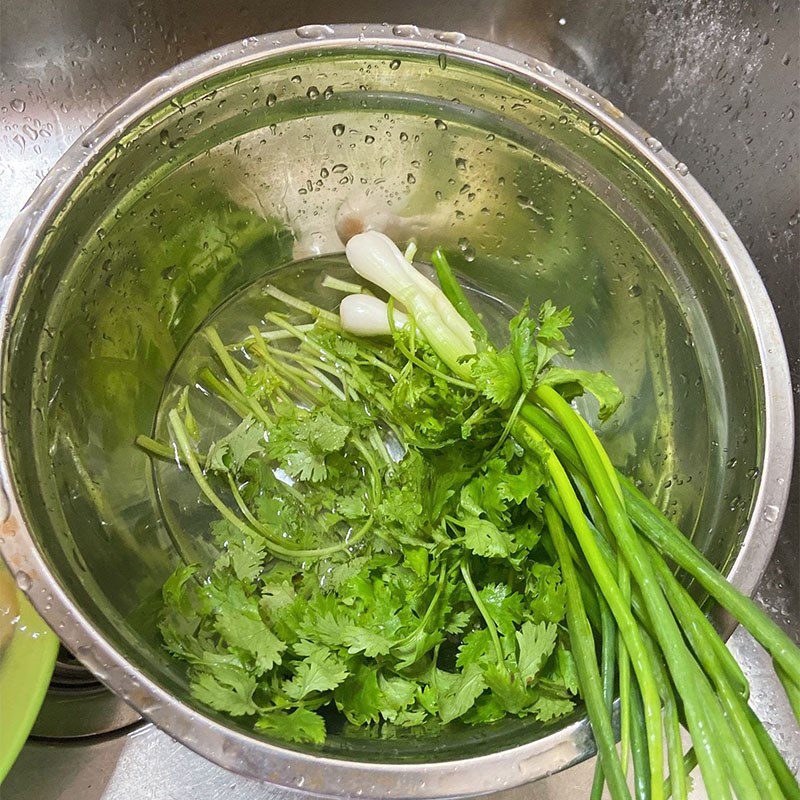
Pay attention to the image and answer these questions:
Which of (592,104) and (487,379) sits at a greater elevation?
(592,104)

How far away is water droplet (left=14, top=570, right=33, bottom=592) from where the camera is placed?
0.70m

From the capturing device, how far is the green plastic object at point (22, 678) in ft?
2.48

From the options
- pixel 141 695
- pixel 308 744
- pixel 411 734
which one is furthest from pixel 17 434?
pixel 411 734

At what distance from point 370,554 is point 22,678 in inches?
17.4

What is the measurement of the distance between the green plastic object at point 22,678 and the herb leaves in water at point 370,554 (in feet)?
0.44

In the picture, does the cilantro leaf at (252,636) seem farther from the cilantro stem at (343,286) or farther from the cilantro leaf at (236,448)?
the cilantro stem at (343,286)

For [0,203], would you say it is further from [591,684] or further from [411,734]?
[591,684]

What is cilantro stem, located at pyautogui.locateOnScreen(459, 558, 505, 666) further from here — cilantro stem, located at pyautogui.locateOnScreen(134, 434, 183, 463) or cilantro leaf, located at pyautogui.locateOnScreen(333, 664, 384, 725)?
cilantro stem, located at pyautogui.locateOnScreen(134, 434, 183, 463)

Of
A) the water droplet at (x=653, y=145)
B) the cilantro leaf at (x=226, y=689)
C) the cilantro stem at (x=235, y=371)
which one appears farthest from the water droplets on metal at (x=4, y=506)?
the water droplet at (x=653, y=145)

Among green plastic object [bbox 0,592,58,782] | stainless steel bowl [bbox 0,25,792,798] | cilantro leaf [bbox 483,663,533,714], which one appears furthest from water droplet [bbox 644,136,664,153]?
green plastic object [bbox 0,592,58,782]

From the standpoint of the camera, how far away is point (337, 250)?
3.91 feet

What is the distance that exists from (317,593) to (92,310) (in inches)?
18.3

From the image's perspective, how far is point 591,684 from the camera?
0.72 metres

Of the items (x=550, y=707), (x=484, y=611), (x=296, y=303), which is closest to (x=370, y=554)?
(x=484, y=611)
